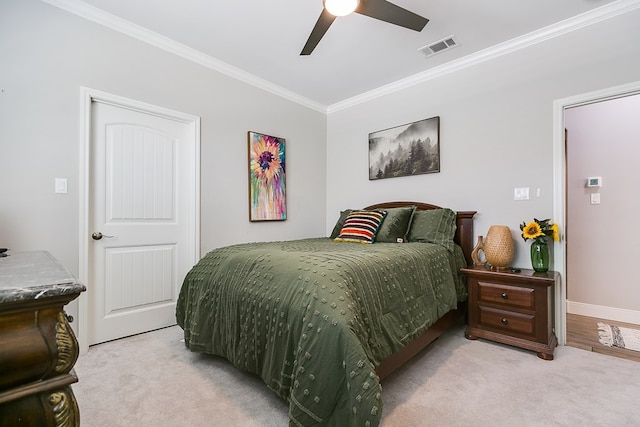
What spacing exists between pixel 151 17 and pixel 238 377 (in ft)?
9.14

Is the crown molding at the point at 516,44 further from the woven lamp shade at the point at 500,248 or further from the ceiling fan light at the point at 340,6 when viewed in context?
the ceiling fan light at the point at 340,6

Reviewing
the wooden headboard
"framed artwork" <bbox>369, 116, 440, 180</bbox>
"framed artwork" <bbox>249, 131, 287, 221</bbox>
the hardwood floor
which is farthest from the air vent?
the hardwood floor

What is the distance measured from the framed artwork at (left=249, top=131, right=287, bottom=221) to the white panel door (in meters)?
0.69

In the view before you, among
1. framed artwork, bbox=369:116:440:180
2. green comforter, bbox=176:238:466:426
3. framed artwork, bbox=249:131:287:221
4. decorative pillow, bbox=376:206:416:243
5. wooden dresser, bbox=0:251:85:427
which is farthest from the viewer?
framed artwork, bbox=249:131:287:221

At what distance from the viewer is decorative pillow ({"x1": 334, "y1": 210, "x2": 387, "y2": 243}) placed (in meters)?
2.92

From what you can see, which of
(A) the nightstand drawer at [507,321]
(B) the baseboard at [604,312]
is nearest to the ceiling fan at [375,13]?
(A) the nightstand drawer at [507,321]

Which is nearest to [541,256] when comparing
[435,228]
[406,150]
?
[435,228]

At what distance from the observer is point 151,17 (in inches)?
94.9

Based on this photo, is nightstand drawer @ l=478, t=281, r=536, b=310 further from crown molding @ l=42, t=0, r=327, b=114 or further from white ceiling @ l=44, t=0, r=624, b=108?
crown molding @ l=42, t=0, r=327, b=114

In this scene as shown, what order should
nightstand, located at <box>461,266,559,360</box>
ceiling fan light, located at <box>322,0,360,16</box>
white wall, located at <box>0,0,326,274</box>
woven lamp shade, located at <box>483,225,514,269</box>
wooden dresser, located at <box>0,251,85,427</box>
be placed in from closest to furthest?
wooden dresser, located at <box>0,251,85,427</box> < ceiling fan light, located at <box>322,0,360,16</box> < white wall, located at <box>0,0,326,274</box> < nightstand, located at <box>461,266,559,360</box> < woven lamp shade, located at <box>483,225,514,269</box>

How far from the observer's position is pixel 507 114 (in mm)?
2787

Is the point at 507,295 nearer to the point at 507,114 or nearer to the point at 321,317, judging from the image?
the point at 507,114

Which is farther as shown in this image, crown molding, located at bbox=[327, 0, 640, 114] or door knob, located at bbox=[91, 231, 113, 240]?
door knob, located at bbox=[91, 231, 113, 240]

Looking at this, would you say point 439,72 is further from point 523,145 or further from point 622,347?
point 622,347
